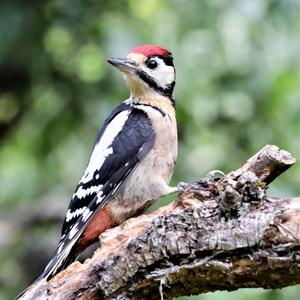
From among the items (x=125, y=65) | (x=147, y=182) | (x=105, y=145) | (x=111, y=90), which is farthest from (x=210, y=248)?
(x=111, y=90)

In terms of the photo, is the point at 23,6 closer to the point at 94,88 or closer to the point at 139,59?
the point at 94,88

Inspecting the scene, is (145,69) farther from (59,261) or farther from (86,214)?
(59,261)

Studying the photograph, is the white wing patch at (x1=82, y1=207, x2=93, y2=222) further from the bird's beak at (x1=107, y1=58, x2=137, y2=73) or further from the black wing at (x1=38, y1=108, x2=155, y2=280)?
the bird's beak at (x1=107, y1=58, x2=137, y2=73)

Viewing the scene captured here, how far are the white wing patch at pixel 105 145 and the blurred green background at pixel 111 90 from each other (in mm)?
1048

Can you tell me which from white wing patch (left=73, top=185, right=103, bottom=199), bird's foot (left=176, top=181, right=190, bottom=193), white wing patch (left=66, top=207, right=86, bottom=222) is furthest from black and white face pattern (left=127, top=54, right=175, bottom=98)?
bird's foot (left=176, top=181, right=190, bottom=193)

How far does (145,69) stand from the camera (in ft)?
16.3

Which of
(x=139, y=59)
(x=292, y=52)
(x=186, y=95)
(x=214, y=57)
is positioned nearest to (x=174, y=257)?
(x=139, y=59)

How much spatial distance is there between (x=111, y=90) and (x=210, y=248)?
113 inches

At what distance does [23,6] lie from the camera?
6.31 m

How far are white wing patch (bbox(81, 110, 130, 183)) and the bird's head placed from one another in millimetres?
196

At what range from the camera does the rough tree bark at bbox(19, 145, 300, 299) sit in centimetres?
341

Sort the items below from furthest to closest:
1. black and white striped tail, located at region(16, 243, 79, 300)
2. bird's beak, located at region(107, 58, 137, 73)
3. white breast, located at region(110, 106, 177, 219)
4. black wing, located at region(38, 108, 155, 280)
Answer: bird's beak, located at region(107, 58, 137, 73) → white breast, located at region(110, 106, 177, 219) → black wing, located at region(38, 108, 155, 280) → black and white striped tail, located at region(16, 243, 79, 300)

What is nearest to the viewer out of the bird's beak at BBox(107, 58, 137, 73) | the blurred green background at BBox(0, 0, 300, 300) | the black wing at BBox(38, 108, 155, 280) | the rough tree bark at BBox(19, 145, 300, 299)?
the rough tree bark at BBox(19, 145, 300, 299)

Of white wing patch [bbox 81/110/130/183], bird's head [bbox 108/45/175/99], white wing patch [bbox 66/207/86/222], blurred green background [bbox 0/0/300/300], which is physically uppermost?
blurred green background [bbox 0/0/300/300]
